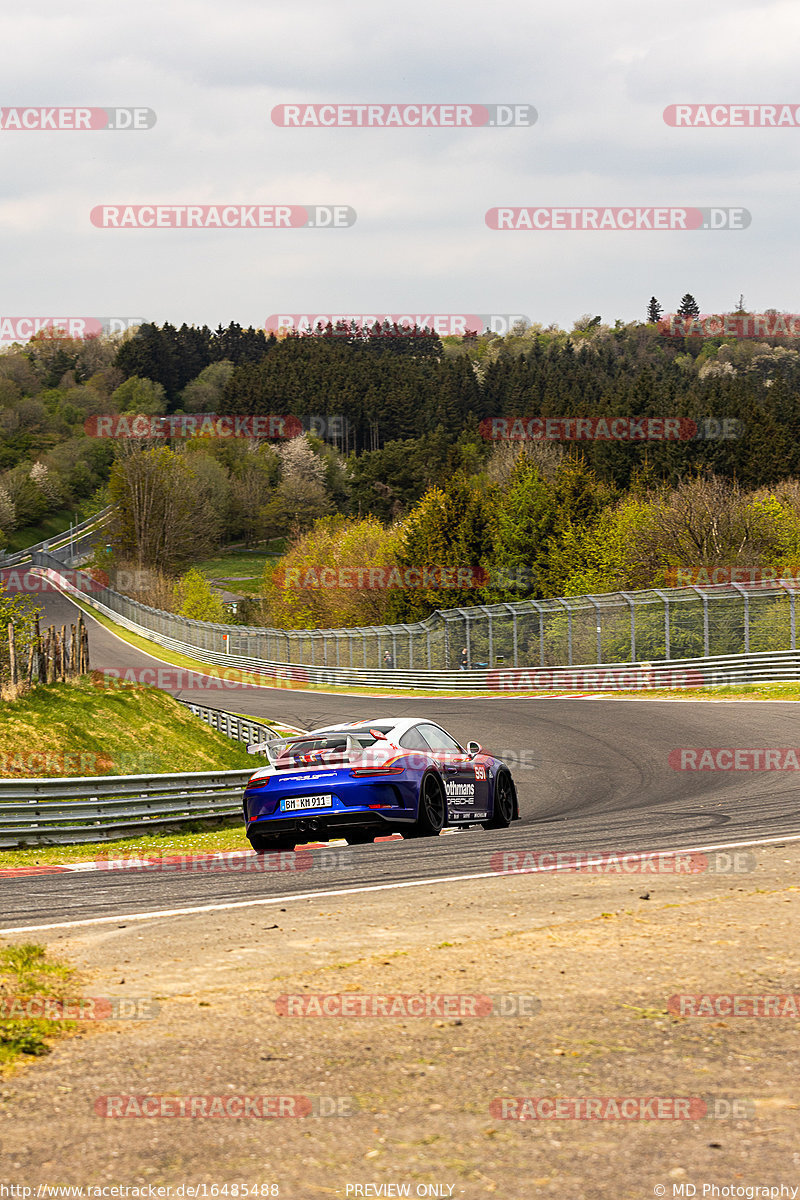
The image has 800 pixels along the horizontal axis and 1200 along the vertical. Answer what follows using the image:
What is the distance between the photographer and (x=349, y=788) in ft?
38.2

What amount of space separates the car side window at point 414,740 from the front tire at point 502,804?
1.44 meters

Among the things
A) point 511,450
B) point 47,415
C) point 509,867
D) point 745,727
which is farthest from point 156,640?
point 47,415

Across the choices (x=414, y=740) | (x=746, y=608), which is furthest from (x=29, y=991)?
(x=746, y=608)

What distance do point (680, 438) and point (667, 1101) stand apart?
85251 millimetres

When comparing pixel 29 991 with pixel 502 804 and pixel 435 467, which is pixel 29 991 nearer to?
pixel 502 804

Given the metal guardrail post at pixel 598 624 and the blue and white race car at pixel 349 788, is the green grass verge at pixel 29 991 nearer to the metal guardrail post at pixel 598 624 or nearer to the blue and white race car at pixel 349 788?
the blue and white race car at pixel 349 788

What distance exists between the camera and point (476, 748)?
13.3m

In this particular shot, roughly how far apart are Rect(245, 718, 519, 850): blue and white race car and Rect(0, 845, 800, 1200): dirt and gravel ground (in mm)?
4185

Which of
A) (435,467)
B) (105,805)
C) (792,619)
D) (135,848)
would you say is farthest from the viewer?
(435,467)

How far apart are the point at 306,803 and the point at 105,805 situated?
4721 millimetres

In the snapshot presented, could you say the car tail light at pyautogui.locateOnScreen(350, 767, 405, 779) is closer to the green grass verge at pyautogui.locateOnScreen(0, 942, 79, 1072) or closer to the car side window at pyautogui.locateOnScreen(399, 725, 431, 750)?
the car side window at pyautogui.locateOnScreen(399, 725, 431, 750)

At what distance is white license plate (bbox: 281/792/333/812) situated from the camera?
460 inches

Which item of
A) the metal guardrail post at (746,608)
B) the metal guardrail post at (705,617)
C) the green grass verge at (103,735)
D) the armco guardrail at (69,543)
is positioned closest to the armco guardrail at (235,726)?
the green grass verge at (103,735)

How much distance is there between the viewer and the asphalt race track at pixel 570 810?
909 centimetres
